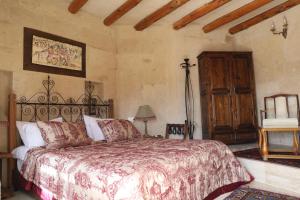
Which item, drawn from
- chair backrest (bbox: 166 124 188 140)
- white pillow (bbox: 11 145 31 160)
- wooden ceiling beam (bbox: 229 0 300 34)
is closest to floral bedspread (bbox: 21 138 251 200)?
white pillow (bbox: 11 145 31 160)

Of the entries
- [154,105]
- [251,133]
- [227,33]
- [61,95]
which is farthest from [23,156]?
[227,33]

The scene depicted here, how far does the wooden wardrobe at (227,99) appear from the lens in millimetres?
3926

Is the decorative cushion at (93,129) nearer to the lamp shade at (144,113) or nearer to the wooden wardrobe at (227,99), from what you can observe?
the lamp shade at (144,113)

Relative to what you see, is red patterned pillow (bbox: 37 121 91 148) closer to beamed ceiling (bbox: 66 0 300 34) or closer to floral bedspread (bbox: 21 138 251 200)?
floral bedspread (bbox: 21 138 251 200)

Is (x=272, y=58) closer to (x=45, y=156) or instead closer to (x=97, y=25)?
(x=97, y=25)

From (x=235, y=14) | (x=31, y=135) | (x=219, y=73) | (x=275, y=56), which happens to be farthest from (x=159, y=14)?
(x=31, y=135)

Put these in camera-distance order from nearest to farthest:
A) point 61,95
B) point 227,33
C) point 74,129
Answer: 1. point 74,129
2. point 61,95
3. point 227,33

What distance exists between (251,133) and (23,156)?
3.63 m

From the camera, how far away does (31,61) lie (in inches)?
118

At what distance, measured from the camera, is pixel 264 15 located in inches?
154

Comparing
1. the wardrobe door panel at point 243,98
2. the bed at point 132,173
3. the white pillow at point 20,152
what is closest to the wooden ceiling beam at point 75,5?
the bed at point 132,173

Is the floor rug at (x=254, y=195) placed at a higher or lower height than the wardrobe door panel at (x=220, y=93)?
lower

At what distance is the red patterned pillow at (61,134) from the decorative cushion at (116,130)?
314 millimetres

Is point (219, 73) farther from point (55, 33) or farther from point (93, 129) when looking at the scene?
point (55, 33)
